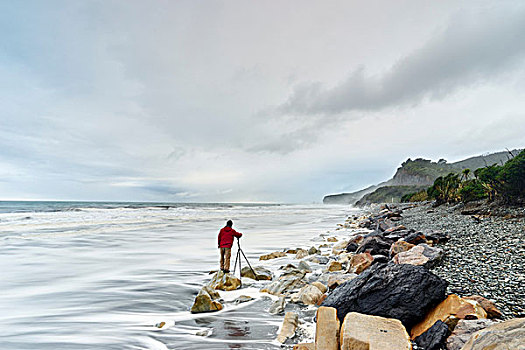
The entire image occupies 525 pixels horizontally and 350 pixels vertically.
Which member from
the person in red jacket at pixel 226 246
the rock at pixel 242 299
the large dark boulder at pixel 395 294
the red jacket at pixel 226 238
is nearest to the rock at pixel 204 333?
the rock at pixel 242 299

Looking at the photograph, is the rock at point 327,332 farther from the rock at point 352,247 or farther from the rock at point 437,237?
the rock at point 352,247

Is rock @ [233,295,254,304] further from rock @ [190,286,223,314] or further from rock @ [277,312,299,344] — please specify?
rock @ [277,312,299,344]

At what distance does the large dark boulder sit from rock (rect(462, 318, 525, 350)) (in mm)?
1247

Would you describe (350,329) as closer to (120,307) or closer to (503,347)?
(503,347)

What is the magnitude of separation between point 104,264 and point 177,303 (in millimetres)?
5420

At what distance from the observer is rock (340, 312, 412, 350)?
122 inches

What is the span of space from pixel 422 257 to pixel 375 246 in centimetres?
297

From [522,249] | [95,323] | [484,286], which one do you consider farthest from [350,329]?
[522,249]

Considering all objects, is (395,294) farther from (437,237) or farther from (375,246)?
(437,237)

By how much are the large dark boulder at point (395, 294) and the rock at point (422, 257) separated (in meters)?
2.38

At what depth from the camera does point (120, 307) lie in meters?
6.25

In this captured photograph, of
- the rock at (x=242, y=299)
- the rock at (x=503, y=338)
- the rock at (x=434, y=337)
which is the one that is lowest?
the rock at (x=242, y=299)

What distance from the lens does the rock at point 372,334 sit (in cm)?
309

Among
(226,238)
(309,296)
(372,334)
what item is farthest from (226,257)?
(372,334)
